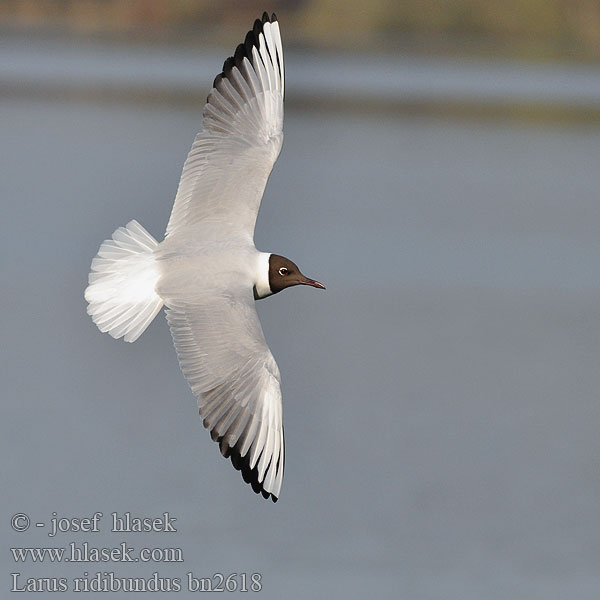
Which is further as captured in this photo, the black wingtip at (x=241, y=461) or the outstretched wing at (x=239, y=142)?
the outstretched wing at (x=239, y=142)

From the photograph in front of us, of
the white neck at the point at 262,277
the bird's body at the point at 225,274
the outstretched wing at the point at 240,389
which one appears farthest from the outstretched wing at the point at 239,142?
the outstretched wing at the point at 240,389

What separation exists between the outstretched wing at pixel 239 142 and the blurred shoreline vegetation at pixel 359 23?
1970 centimetres

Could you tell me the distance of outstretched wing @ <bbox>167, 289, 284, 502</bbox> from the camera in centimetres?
567

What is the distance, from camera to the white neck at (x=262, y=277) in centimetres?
612

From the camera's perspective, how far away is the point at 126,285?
609cm

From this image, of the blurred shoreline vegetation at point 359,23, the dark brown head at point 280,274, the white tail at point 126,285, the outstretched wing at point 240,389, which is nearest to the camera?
the outstretched wing at point 240,389

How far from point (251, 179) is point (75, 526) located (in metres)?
1.81

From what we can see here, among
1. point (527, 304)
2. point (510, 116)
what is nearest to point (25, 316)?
point (527, 304)

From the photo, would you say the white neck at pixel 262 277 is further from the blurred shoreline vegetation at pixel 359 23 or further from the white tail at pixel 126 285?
the blurred shoreline vegetation at pixel 359 23

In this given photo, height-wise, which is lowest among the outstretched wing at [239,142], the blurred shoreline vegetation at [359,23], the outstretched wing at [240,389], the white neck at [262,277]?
the outstretched wing at [240,389]

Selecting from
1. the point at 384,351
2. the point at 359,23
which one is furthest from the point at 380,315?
the point at 359,23

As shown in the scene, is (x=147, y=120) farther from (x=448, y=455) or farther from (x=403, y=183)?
(x=448, y=455)

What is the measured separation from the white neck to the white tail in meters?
0.43

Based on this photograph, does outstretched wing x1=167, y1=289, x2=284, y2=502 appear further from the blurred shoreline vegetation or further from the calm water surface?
the blurred shoreline vegetation
